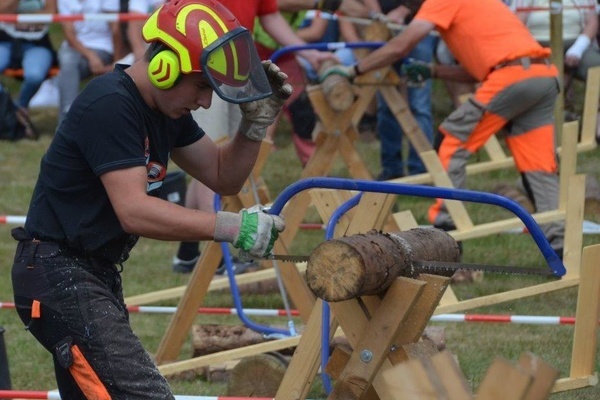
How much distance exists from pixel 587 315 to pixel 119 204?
2133 mm

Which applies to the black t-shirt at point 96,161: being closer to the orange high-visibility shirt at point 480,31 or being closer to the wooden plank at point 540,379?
the wooden plank at point 540,379

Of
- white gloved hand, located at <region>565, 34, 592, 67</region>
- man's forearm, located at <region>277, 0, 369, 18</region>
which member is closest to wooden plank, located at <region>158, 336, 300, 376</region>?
man's forearm, located at <region>277, 0, 369, 18</region>

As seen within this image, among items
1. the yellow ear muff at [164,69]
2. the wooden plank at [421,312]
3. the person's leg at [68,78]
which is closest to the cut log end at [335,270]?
the wooden plank at [421,312]

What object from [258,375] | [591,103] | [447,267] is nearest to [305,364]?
[447,267]

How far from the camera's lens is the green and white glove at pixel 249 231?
3.61 m

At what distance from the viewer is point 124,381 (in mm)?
3836

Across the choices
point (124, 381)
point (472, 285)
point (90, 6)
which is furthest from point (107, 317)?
point (90, 6)

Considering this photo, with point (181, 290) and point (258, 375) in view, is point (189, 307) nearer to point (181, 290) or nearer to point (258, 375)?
point (258, 375)

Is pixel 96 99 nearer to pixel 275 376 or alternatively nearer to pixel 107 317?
pixel 107 317

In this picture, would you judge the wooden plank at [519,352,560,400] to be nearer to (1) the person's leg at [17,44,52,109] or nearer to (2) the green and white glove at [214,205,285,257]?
(2) the green and white glove at [214,205,285,257]

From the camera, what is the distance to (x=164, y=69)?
3.75 m

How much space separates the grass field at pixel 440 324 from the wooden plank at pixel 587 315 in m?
0.67

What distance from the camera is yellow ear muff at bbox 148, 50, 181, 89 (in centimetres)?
374

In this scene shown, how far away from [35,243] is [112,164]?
0.50 meters
